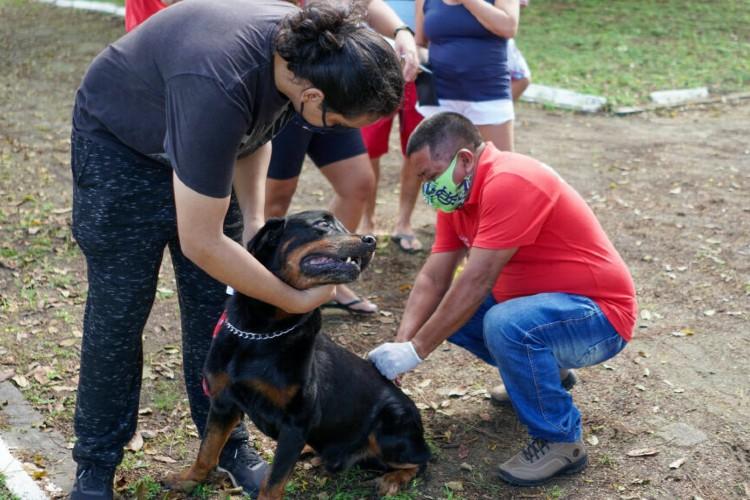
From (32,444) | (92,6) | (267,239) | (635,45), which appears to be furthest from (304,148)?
(92,6)

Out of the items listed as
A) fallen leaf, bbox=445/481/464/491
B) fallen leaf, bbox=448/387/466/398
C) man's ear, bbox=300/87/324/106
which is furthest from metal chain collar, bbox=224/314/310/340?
fallen leaf, bbox=448/387/466/398

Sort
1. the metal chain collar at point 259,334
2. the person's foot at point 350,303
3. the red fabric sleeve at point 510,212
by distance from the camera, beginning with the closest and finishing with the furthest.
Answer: the metal chain collar at point 259,334 → the red fabric sleeve at point 510,212 → the person's foot at point 350,303

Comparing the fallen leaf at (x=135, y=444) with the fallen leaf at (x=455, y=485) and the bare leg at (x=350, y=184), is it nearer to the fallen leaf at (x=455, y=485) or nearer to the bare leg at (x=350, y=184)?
the fallen leaf at (x=455, y=485)

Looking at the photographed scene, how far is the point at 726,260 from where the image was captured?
6633 millimetres

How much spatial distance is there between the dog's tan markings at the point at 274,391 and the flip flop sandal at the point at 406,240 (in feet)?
11.0

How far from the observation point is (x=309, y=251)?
11.2 ft

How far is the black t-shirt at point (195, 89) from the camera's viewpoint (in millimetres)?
2754

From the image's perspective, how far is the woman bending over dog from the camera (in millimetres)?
2783

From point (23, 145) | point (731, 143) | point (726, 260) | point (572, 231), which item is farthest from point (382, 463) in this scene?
point (731, 143)

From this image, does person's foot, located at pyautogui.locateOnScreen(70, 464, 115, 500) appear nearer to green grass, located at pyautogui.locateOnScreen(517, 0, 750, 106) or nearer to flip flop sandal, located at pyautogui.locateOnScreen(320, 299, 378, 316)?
flip flop sandal, located at pyautogui.locateOnScreen(320, 299, 378, 316)

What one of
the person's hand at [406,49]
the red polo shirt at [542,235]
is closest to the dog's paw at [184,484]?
the red polo shirt at [542,235]

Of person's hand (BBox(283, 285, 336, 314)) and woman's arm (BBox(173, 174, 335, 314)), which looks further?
person's hand (BBox(283, 285, 336, 314))

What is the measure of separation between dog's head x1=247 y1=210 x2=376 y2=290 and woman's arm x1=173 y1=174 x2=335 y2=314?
0.30ft

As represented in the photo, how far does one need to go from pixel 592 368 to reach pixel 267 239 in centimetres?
247
